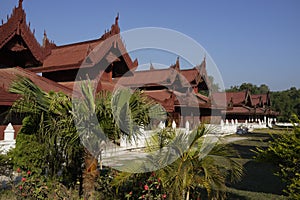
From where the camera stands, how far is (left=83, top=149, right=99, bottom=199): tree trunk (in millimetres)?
4664

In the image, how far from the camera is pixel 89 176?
185 inches

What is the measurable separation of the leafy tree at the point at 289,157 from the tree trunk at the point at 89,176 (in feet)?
9.12

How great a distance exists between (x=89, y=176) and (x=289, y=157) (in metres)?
3.12

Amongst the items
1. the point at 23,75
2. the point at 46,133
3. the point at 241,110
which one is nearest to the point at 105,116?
the point at 46,133

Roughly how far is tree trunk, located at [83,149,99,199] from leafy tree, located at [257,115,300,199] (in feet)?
9.12

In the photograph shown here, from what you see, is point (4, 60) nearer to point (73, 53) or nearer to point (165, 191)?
point (73, 53)

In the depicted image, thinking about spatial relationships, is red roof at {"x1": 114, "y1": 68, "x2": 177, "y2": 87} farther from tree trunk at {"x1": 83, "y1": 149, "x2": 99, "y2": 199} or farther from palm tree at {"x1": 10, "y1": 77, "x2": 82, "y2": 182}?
tree trunk at {"x1": 83, "y1": 149, "x2": 99, "y2": 199}

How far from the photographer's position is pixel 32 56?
1019cm

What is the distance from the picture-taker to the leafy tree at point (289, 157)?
13.0 ft

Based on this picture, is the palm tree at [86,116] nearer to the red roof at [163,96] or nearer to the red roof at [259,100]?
the red roof at [163,96]

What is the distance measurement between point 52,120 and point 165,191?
207 cm

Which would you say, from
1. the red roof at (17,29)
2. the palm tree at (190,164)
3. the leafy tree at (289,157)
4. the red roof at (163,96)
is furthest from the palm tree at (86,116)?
the red roof at (163,96)

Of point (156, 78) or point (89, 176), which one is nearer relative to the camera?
point (89, 176)

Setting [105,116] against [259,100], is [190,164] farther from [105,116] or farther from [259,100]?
[259,100]
